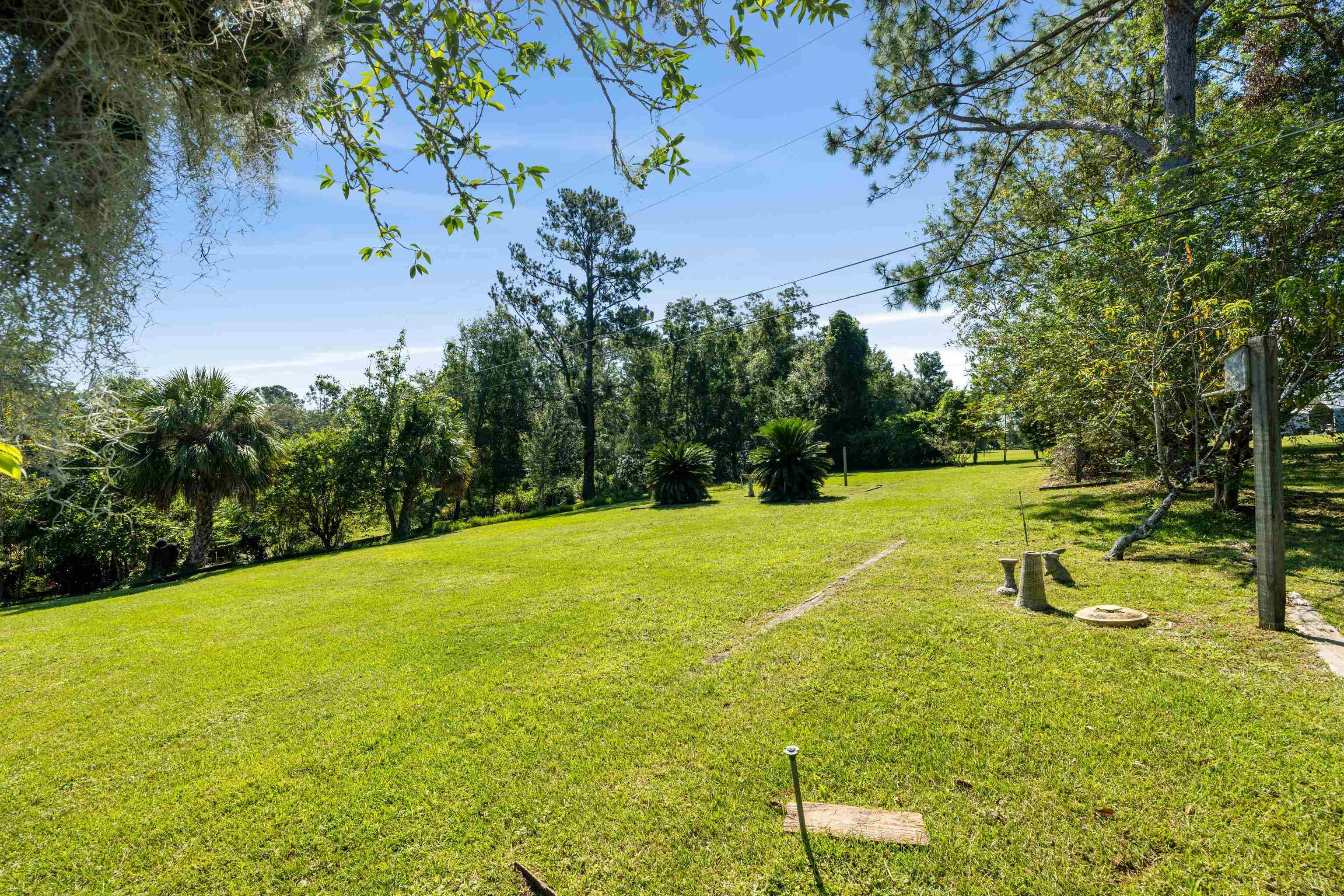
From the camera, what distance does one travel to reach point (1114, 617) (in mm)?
4418

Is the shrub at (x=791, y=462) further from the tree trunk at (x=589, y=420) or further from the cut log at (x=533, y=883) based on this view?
the cut log at (x=533, y=883)

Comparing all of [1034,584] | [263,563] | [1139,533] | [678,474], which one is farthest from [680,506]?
[1034,584]

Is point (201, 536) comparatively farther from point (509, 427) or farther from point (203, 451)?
point (509, 427)

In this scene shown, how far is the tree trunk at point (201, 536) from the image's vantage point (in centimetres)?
1208

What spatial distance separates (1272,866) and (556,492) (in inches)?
829

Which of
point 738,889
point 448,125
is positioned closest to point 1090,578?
point 738,889

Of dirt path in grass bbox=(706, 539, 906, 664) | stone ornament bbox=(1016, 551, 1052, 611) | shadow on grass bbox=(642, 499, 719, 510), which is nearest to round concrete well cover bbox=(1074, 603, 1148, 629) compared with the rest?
stone ornament bbox=(1016, 551, 1052, 611)

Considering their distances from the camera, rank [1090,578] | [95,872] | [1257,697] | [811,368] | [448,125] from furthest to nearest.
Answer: [811,368] < [1090,578] < [1257,697] < [95,872] < [448,125]

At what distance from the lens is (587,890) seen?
2135 millimetres

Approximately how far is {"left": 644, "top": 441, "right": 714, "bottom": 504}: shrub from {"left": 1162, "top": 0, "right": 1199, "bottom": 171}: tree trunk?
11.2m

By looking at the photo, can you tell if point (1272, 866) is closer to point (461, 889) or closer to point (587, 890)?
point (587, 890)

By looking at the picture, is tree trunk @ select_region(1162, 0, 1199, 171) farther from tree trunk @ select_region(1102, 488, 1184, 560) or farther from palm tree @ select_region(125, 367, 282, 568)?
palm tree @ select_region(125, 367, 282, 568)

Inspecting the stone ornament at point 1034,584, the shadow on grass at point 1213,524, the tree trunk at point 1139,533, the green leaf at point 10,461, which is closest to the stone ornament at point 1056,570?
the stone ornament at point 1034,584

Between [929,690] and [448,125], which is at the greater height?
[448,125]
